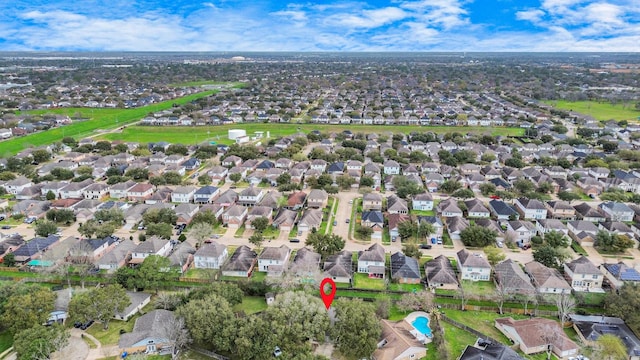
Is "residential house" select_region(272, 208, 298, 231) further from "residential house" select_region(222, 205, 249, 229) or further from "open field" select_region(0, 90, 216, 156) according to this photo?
"open field" select_region(0, 90, 216, 156)

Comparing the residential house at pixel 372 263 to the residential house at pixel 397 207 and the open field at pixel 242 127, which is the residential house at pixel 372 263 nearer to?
the residential house at pixel 397 207

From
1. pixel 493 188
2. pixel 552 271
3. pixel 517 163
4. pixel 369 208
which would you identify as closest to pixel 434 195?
pixel 493 188

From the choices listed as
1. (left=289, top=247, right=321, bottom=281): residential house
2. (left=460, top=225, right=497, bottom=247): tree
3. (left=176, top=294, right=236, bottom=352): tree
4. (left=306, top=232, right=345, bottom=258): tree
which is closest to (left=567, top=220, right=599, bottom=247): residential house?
(left=460, top=225, right=497, bottom=247): tree

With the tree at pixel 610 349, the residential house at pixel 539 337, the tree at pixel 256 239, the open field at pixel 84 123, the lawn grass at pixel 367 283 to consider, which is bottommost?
the lawn grass at pixel 367 283

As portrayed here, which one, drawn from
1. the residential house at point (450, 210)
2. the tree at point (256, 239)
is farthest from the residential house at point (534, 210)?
the tree at point (256, 239)

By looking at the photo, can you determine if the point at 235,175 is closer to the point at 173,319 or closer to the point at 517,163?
the point at 173,319

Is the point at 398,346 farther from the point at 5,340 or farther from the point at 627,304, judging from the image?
the point at 5,340
